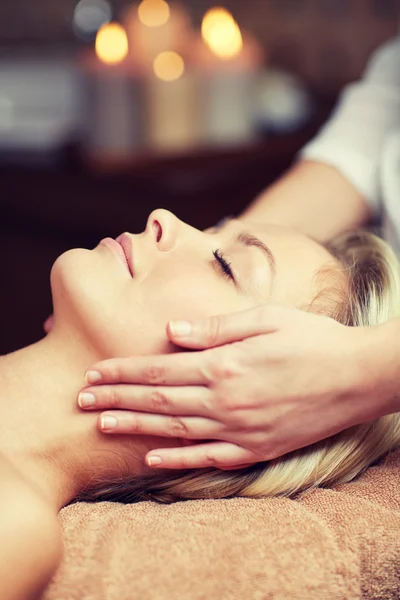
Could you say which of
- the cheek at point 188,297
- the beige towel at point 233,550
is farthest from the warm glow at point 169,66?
the beige towel at point 233,550

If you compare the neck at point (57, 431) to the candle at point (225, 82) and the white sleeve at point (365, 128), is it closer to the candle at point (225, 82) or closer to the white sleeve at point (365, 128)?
the white sleeve at point (365, 128)

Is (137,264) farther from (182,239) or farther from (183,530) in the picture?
(183,530)

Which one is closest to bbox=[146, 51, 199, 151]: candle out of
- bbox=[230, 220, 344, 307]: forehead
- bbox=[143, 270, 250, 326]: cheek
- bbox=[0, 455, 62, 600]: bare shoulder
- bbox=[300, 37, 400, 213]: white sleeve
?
bbox=[300, 37, 400, 213]: white sleeve

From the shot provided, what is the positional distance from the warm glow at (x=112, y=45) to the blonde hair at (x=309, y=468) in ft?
4.60

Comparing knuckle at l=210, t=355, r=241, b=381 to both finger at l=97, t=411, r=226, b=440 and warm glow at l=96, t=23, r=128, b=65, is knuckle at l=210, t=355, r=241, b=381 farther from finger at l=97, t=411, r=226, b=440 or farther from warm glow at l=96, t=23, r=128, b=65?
warm glow at l=96, t=23, r=128, b=65

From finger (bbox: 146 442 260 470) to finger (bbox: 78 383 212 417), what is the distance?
53 millimetres

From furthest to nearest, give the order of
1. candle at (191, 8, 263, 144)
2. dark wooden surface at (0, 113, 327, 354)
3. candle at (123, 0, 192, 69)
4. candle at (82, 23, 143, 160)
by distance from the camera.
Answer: candle at (123, 0, 192, 69) → candle at (191, 8, 263, 144) → candle at (82, 23, 143, 160) → dark wooden surface at (0, 113, 327, 354)

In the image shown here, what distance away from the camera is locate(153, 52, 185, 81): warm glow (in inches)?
86.5

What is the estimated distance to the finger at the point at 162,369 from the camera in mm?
900

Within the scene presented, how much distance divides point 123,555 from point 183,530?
81 mm

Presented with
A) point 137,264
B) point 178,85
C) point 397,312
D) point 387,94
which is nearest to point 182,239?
point 137,264

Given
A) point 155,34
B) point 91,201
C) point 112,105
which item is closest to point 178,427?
point 91,201

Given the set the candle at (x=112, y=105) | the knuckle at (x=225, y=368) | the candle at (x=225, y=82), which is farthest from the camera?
the candle at (x=225, y=82)

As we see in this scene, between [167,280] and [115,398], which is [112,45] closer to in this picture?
[167,280]
